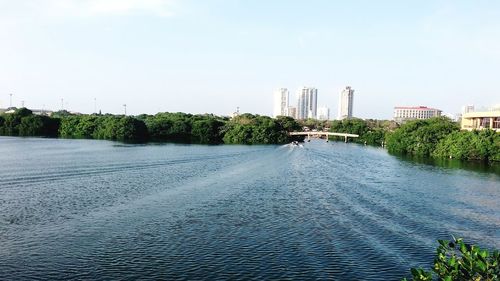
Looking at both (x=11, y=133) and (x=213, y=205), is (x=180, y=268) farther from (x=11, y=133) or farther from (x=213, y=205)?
(x=11, y=133)

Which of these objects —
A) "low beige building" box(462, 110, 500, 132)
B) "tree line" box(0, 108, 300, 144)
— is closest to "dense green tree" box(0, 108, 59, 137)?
"tree line" box(0, 108, 300, 144)

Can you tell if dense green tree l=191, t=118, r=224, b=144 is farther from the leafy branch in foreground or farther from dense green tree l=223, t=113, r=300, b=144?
the leafy branch in foreground

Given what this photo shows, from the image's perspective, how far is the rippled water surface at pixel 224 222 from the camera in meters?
16.4

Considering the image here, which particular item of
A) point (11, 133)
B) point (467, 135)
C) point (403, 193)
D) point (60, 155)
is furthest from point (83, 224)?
point (11, 133)

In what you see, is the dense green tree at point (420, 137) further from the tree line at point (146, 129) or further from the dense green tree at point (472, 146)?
the tree line at point (146, 129)

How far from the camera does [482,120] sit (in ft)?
245

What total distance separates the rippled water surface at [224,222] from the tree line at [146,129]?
5668cm

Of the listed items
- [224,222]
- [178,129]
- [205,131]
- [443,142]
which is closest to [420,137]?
[443,142]

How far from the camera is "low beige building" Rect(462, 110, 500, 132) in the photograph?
70.2 meters

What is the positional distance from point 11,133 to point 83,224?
89460mm

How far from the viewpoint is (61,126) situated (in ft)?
350

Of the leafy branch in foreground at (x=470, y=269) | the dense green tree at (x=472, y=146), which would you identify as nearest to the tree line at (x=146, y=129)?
the dense green tree at (x=472, y=146)

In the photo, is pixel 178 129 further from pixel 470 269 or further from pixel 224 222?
pixel 470 269

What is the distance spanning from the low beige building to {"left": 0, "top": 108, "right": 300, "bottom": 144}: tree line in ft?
127
